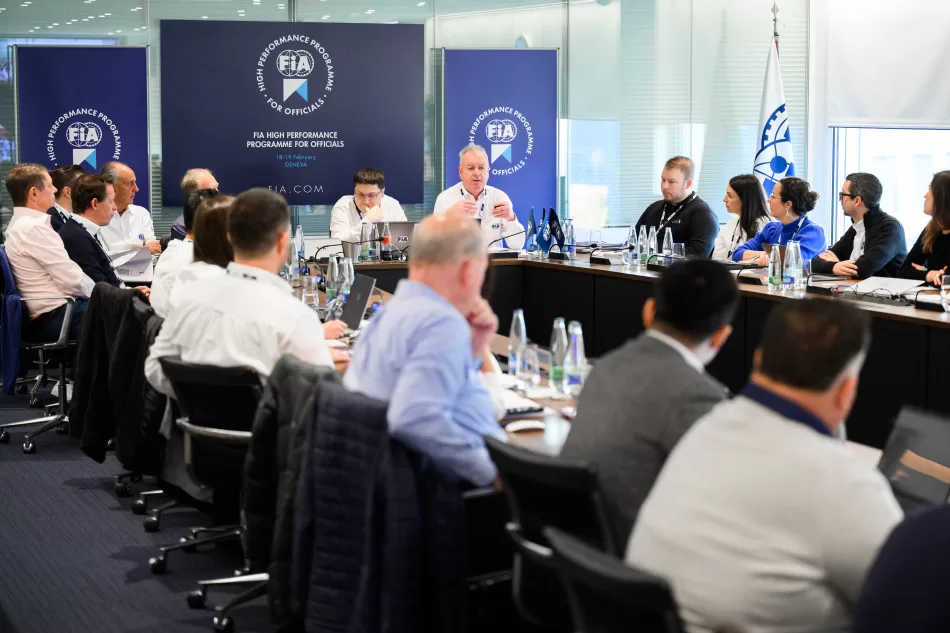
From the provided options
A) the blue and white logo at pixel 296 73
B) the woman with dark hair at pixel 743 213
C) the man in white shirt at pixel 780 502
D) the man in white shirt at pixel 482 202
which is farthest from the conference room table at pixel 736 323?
the blue and white logo at pixel 296 73

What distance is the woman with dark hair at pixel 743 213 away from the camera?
7309mm

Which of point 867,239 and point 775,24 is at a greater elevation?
point 775,24

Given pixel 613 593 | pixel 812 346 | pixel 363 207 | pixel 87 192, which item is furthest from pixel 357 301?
pixel 363 207

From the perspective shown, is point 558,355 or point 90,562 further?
point 90,562

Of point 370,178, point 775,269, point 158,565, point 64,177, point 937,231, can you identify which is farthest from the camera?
point 370,178

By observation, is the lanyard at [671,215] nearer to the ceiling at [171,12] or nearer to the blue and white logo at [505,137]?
the blue and white logo at [505,137]

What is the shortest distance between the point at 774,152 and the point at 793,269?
4226 mm

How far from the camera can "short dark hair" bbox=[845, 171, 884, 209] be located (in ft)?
21.4

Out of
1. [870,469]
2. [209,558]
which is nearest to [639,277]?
[209,558]

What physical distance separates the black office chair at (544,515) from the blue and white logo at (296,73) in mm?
7093

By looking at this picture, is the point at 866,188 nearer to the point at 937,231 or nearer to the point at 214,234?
the point at 937,231

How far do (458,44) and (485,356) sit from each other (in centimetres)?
669

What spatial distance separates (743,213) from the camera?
7.34 metres

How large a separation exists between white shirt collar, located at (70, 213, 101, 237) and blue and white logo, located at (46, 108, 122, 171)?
207 cm
